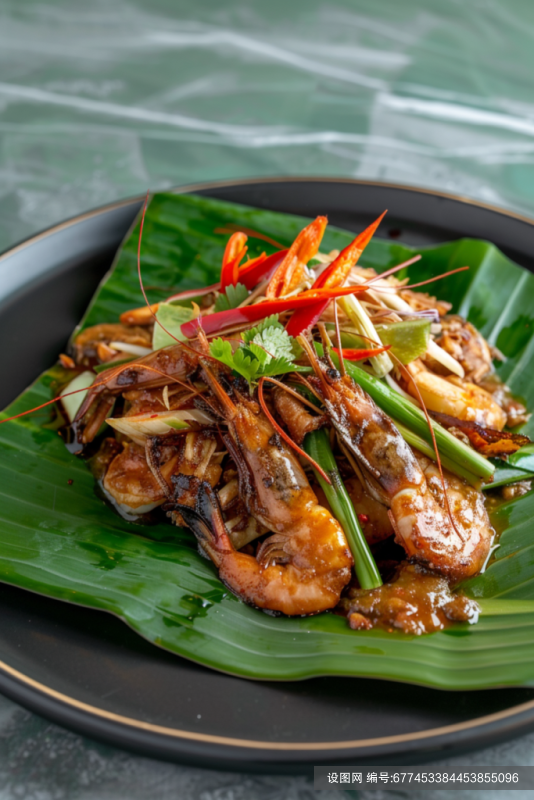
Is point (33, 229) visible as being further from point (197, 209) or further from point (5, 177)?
point (197, 209)

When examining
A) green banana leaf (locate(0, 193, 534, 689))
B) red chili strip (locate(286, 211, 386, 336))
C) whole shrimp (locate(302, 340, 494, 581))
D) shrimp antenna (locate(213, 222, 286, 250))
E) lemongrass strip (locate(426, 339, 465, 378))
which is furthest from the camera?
shrimp antenna (locate(213, 222, 286, 250))

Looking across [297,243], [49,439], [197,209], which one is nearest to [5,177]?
[197,209]

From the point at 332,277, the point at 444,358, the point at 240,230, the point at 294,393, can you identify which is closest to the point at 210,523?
the point at 294,393

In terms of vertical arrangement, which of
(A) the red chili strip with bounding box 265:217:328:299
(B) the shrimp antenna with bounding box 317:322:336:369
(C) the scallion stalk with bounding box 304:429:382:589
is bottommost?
(C) the scallion stalk with bounding box 304:429:382:589

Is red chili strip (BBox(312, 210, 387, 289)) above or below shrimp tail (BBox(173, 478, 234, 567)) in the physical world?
above

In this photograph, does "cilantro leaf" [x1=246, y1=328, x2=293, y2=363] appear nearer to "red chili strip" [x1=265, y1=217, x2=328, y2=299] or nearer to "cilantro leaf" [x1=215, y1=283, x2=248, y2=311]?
"red chili strip" [x1=265, y1=217, x2=328, y2=299]

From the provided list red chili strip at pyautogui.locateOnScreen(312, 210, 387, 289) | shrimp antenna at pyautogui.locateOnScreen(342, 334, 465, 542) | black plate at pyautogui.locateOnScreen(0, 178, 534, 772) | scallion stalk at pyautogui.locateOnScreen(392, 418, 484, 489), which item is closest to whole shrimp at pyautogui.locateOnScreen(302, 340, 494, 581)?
shrimp antenna at pyautogui.locateOnScreen(342, 334, 465, 542)

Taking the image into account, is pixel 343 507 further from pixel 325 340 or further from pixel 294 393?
pixel 325 340

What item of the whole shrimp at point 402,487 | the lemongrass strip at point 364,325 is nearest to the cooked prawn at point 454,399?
the lemongrass strip at point 364,325
